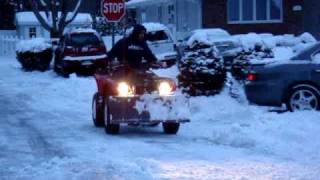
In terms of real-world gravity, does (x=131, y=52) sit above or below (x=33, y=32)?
above

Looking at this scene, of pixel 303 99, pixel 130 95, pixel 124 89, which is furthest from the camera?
pixel 303 99

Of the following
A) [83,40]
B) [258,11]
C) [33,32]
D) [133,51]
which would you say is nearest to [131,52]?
[133,51]

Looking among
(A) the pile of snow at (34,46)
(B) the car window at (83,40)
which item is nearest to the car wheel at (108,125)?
(B) the car window at (83,40)

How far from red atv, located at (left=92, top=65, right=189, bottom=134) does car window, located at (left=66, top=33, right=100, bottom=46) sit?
13.0m

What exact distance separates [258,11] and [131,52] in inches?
835

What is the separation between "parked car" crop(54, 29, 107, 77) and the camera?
25.8 meters

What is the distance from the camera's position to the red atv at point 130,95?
1233cm

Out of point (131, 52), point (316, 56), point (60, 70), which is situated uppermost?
point (131, 52)

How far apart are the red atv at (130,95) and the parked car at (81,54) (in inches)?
493

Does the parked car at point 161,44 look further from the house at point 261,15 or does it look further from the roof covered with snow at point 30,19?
the roof covered with snow at point 30,19

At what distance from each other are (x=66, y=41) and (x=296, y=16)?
11.5m

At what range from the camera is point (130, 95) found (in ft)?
40.9

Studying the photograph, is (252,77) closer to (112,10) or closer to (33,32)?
(112,10)

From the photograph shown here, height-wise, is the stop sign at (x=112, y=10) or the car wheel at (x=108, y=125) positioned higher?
the stop sign at (x=112, y=10)
